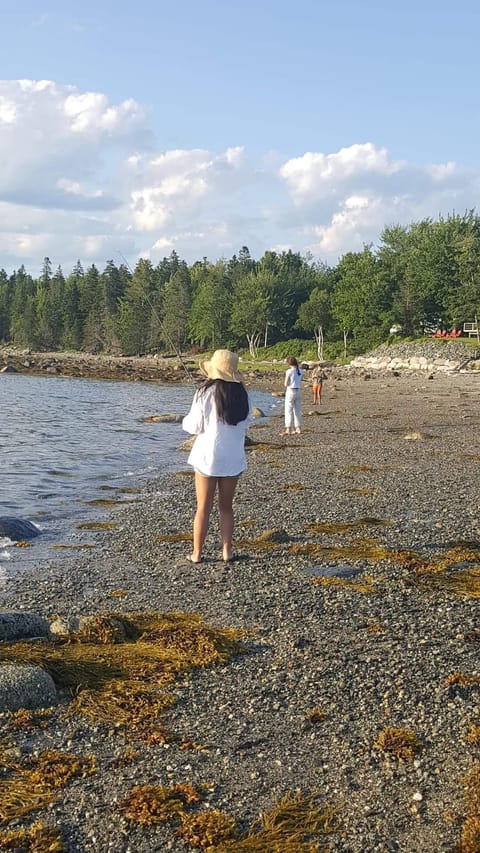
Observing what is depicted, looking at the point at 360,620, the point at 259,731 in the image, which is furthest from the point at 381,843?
the point at 360,620

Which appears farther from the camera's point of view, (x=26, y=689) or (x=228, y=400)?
(x=228, y=400)

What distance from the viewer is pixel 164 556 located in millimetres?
10055

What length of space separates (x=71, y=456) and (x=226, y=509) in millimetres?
12674

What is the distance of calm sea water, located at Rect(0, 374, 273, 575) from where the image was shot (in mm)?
13062

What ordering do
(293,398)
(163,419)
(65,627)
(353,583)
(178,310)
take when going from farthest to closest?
1. (178,310)
2. (163,419)
3. (293,398)
4. (353,583)
5. (65,627)

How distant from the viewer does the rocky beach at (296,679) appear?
13.5 feet

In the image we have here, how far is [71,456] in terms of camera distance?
21391mm

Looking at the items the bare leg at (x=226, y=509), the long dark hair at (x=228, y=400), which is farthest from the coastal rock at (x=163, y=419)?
the long dark hair at (x=228, y=400)

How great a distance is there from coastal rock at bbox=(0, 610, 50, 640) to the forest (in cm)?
4393

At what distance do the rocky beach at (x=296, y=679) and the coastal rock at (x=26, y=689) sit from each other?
0.15m

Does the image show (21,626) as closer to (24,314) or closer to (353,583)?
(353,583)

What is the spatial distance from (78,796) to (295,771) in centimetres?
124

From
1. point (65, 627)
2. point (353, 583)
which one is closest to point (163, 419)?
point (353, 583)

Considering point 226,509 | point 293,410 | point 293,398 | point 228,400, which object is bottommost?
point 226,509
